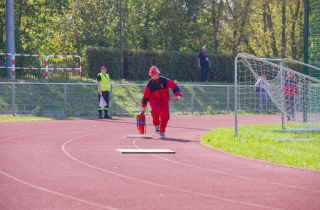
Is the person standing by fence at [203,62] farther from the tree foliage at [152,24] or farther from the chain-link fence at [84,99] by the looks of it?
the tree foliage at [152,24]

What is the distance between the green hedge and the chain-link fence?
13.2ft

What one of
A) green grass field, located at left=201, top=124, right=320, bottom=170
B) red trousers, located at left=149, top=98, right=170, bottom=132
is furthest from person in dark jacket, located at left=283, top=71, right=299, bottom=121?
red trousers, located at left=149, top=98, right=170, bottom=132

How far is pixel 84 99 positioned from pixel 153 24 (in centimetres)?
1544

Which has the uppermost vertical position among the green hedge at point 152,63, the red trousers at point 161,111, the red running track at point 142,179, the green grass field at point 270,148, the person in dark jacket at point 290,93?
the green hedge at point 152,63

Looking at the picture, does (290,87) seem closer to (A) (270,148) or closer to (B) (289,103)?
(B) (289,103)

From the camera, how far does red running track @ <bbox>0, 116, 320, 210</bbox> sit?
5.51 meters

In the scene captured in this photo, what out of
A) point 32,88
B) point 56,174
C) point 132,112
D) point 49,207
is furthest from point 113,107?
point 49,207

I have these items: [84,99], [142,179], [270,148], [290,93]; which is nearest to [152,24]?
[84,99]

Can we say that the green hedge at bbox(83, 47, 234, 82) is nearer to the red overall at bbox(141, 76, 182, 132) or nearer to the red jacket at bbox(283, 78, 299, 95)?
the red overall at bbox(141, 76, 182, 132)

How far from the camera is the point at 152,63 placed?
28453 mm

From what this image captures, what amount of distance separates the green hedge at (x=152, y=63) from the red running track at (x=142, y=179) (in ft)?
49.5

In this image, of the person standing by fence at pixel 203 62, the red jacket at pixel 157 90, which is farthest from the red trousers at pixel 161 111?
the person standing by fence at pixel 203 62

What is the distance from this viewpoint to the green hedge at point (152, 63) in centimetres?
2586

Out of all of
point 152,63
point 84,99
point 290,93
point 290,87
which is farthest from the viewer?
point 152,63
